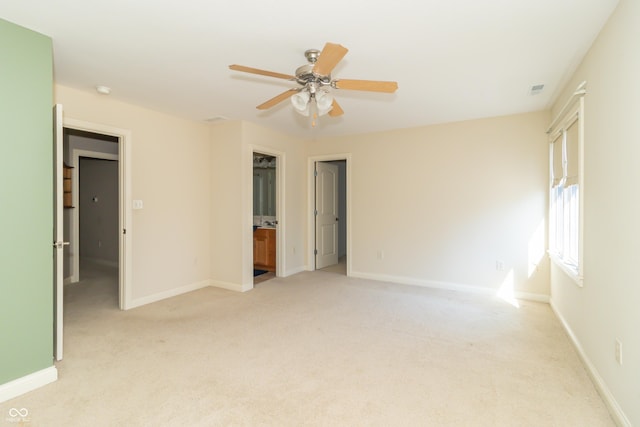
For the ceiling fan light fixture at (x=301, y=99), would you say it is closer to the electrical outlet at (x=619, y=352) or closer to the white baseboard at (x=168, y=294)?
the electrical outlet at (x=619, y=352)

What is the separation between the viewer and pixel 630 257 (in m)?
1.75

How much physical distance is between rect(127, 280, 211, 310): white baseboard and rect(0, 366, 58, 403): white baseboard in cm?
→ 155

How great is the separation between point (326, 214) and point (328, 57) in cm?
447

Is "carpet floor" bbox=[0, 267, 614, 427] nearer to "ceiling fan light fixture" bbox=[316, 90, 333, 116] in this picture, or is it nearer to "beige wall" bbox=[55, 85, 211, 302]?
"beige wall" bbox=[55, 85, 211, 302]

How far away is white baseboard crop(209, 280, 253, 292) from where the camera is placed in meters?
4.51

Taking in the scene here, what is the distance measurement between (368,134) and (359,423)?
167 inches

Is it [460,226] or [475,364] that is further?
[460,226]

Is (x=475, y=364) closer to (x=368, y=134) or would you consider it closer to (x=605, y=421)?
(x=605, y=421)

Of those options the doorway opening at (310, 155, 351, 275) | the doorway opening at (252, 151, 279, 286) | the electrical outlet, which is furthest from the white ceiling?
the doorway opening at (310, 155, 351, 275)

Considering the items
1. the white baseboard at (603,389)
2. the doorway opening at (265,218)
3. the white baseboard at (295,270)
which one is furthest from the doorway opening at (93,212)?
the white baseboard at (603,389)

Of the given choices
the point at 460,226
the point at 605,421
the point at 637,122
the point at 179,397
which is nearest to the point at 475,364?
the point at 605,421

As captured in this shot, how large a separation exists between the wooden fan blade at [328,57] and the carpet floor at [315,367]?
2.07 metres

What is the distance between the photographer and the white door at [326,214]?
5992 mm

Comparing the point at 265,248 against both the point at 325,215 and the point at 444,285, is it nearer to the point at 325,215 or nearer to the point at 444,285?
the point at 325,215
